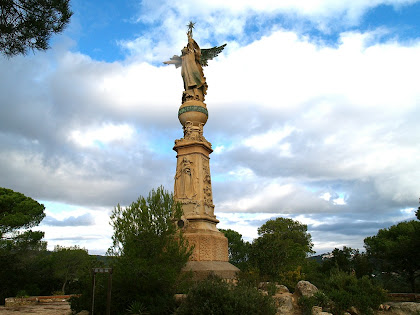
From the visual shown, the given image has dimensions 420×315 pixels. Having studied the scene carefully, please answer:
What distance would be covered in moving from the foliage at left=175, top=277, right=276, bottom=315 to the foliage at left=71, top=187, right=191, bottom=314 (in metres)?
1.19

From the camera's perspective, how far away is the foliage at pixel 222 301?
795 centimetres

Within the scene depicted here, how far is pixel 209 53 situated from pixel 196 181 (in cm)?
793

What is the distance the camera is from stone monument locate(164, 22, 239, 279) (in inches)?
536

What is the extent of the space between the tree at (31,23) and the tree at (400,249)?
24487 mm

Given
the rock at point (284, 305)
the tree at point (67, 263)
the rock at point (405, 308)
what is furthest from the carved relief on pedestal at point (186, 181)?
the tree at point (67, 263)

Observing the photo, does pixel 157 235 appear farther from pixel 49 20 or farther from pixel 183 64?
pixel 183 64

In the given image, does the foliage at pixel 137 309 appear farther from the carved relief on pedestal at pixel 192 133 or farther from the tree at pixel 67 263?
the tree at pixel 67 263

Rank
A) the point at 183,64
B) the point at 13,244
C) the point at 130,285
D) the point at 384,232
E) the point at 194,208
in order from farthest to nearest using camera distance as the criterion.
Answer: the point at 384,232 < the point at 13,244 < the point at 183,64 < the point at 194,208 < the point at 130,285

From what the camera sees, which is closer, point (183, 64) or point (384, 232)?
point (183, 64)

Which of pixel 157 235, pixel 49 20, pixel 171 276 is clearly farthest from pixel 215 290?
pixel 49 20

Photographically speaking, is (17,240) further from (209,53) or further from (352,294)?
(352,294)

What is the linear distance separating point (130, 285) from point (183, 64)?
11496 mm

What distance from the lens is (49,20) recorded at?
933cm

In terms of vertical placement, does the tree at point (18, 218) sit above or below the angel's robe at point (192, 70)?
below
